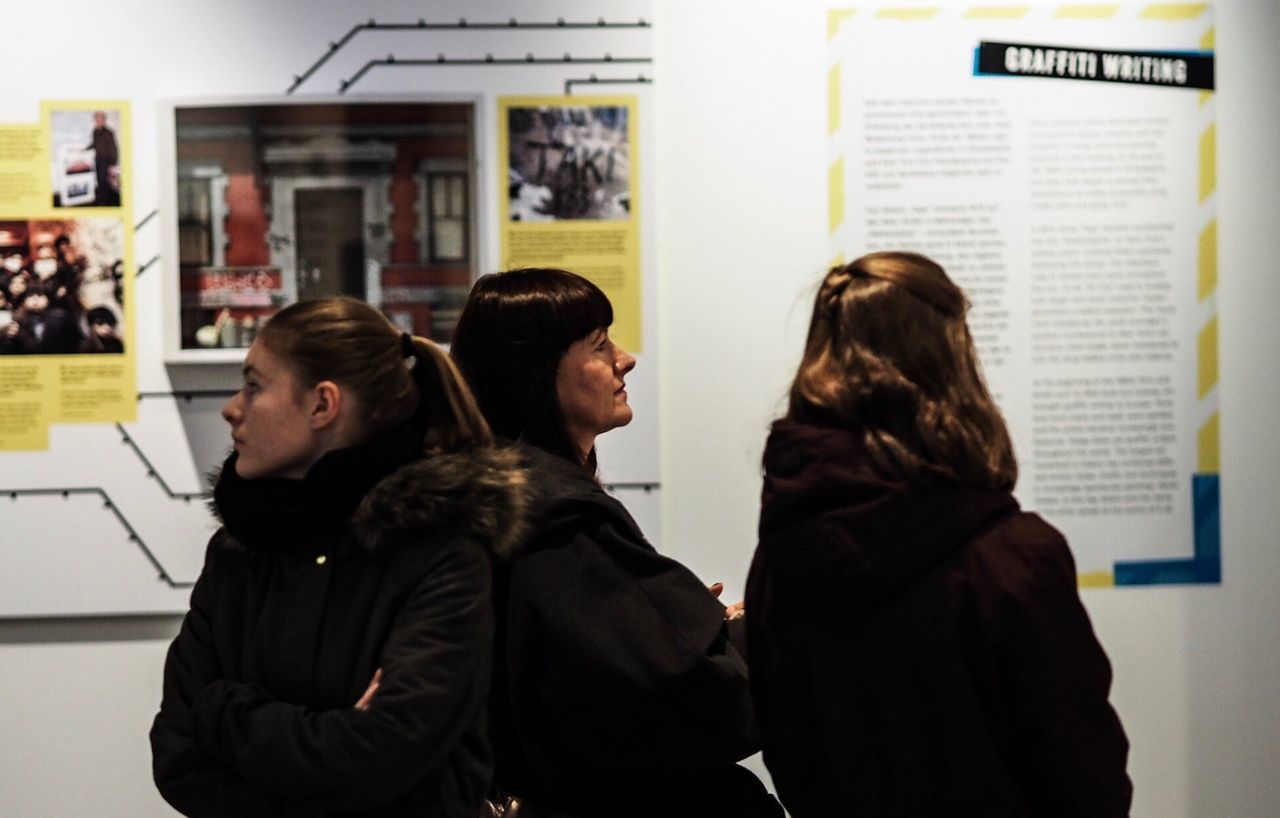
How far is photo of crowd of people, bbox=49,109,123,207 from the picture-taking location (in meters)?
2.99

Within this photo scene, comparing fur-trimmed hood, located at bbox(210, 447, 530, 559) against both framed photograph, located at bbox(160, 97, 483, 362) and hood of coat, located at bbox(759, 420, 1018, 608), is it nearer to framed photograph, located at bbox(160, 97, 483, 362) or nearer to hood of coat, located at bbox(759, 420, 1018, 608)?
hood of coat, located at bbox(759, 420, 1018, 608)

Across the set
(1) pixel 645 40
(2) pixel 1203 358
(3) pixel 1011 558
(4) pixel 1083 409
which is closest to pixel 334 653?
(3) pixel 1011 558

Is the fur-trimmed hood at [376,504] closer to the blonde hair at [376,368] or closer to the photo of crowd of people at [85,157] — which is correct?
the blonde hair at [376,368]

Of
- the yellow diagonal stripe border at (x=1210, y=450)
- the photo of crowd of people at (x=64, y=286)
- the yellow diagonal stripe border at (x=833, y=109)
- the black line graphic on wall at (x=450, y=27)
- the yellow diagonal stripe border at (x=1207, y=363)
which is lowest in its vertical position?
the yellow diagonal stripe border at (x=1210, y=450)

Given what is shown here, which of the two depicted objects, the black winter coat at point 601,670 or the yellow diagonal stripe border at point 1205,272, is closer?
the black winter coat at point 601,670

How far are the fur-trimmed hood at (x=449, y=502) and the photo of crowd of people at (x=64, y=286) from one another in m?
1.59

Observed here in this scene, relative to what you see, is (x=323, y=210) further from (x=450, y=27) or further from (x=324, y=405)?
(x=324, y=405)

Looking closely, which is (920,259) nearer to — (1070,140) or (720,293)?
(720,293)

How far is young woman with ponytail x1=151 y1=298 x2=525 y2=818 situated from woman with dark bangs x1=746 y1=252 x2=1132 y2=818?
1.29 ft

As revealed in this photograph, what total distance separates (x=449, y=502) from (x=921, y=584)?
1.87 feet

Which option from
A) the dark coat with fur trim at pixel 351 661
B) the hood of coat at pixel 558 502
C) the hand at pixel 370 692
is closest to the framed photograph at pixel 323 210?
the hood of coat at pixel 558 502

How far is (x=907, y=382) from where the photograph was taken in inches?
60.3

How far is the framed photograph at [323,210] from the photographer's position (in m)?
2.96

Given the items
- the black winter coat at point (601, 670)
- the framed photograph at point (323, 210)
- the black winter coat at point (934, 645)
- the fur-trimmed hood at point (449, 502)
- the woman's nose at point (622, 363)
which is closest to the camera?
the black winter coat at point (934, 645)
